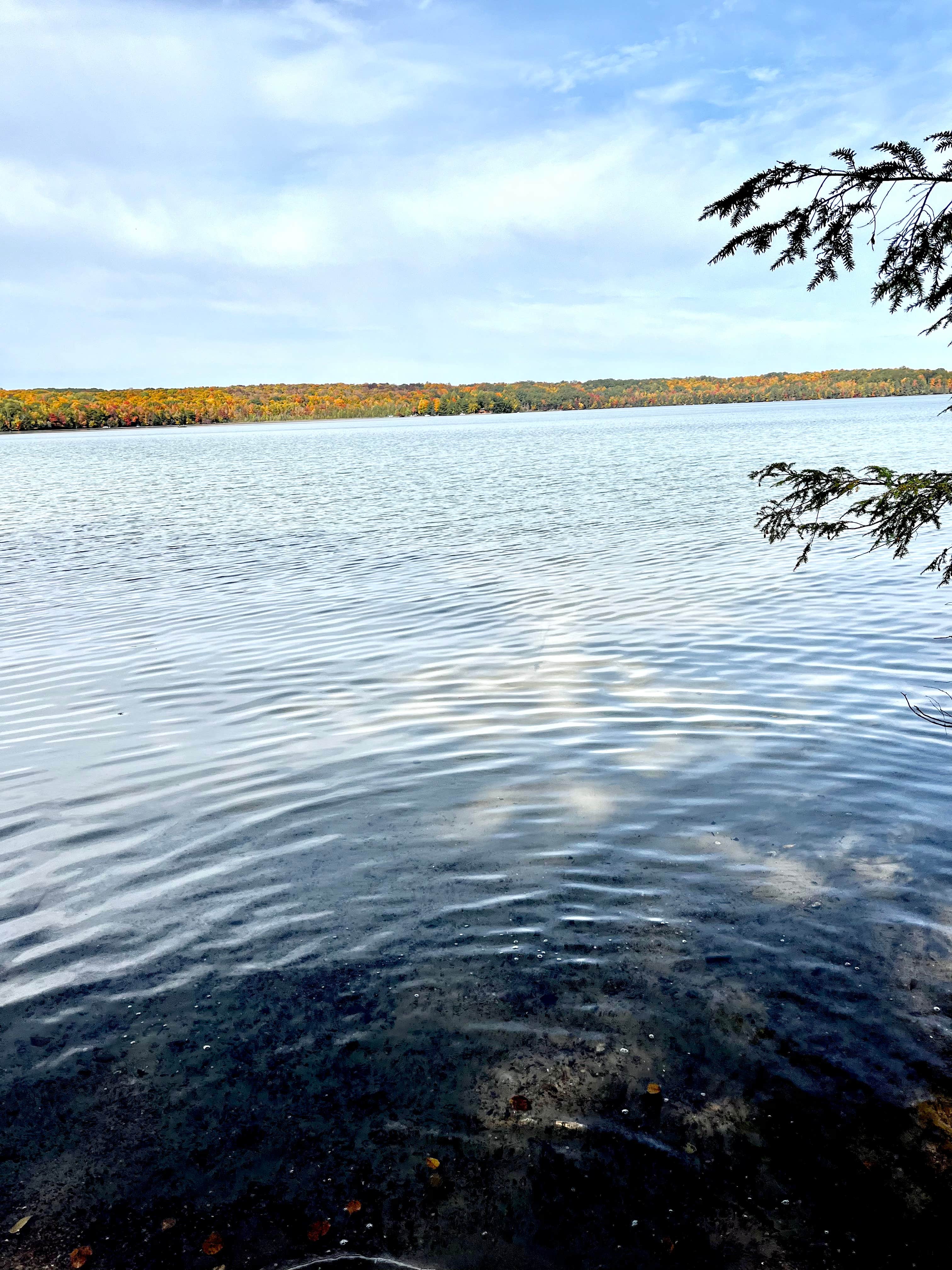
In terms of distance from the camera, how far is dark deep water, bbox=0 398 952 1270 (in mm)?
4188

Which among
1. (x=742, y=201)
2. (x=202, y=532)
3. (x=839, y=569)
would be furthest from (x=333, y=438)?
(x=742, y=201)

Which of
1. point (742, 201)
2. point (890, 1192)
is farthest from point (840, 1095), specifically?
point (742, 201)

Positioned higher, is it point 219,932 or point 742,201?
point 742,201

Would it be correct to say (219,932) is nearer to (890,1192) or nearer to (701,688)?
(890,1192)

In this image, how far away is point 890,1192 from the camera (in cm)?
414

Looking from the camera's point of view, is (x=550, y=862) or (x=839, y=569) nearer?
(x=550, y=862)

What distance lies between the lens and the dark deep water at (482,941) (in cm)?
419

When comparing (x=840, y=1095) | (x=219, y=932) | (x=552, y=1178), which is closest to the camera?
(x=552, y=1178)

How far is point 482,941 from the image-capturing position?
20.6 ft

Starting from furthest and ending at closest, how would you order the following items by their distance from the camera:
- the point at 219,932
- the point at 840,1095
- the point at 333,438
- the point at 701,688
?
1. the point at 333,438
2. the point at 701,688
3. the point at 219,932
4. the point at 840,1095

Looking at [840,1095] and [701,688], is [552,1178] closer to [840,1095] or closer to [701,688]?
[840,1095]

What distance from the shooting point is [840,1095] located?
4730 mm

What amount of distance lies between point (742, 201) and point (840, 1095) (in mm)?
6117

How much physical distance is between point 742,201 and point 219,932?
684 centimetres
